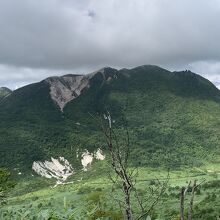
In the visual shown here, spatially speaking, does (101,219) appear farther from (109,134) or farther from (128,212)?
(109,134)

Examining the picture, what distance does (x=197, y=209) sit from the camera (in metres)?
131

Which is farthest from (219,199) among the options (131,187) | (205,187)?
(131,187)

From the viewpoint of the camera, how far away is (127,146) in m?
5.73

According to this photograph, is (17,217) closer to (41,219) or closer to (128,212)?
(41,219)

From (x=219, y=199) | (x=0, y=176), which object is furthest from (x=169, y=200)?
(x=0, y=176)

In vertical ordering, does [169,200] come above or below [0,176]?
below

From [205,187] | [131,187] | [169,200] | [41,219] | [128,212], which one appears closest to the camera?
[41,219]

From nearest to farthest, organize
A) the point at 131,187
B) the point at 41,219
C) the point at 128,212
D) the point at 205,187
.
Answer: the point at 41,219 < the point at 128,212 < the point at 131,187 < the point at 205,187

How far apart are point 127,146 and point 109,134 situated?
27 centimetres

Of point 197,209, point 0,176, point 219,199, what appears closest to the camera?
point 0,176

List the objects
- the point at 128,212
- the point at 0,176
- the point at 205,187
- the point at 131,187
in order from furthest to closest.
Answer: the point at 205,187
the point at 0,176
the point at 131,187
the point at 128,212

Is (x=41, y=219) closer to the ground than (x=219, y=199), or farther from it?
farther from it

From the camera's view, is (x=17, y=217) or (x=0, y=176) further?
(x=0, y=176)

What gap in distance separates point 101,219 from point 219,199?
A: 149443mm
